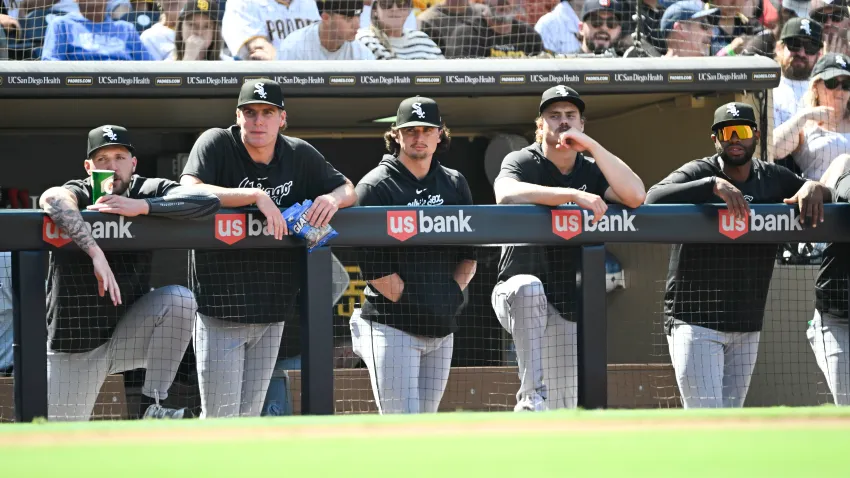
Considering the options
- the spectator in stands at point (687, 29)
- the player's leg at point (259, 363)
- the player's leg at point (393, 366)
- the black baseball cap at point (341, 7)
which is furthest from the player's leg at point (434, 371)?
the spectator in stands at point (687, 29)

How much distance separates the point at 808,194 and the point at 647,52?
3.26 metres

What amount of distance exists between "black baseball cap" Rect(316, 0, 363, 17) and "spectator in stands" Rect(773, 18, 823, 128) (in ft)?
10.6

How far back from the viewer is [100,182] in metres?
4.72

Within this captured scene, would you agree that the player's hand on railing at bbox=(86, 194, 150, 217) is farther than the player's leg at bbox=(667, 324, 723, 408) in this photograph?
No

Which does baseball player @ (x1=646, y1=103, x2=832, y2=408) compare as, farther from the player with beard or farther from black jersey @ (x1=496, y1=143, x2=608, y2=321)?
the player with beard

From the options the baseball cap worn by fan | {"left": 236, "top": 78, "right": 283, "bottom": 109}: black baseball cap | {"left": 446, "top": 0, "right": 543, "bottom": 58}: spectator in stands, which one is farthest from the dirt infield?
the baseball cap worn by fan

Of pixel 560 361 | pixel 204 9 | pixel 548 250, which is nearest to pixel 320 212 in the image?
pixel 548 250

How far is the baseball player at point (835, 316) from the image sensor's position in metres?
5.35

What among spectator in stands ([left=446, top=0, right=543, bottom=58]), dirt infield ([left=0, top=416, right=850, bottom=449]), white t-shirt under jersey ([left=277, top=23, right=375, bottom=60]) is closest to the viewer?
dirt infield ([left=0, top=416, right=850, bottom=449])

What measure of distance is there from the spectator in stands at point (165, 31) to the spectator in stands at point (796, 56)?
4.34 metres

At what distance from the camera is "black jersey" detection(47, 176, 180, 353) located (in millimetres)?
4859

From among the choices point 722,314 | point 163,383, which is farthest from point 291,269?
point 722,314

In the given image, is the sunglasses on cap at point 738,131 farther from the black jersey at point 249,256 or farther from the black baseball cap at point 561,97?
the black jersey at point 249,256

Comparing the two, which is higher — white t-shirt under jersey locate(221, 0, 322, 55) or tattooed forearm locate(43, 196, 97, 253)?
white t-shirt under jersey locate(221, 0, 322, 55)
